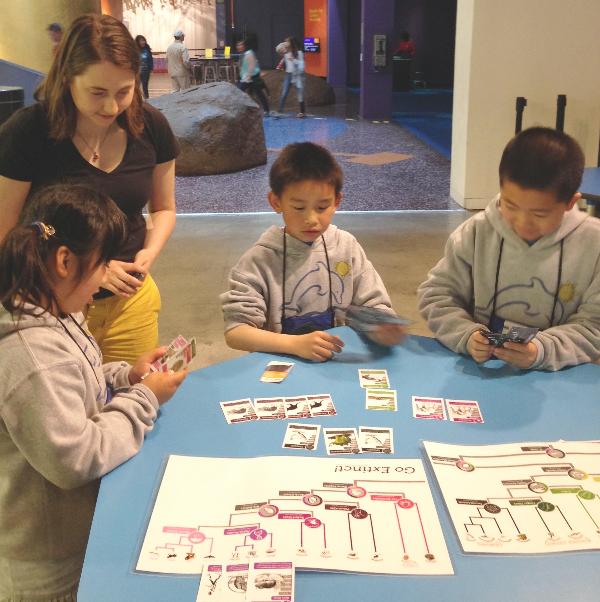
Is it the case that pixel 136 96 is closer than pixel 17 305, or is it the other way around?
pixel 17 305

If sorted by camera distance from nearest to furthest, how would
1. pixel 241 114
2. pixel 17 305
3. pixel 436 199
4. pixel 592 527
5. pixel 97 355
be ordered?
pixel 592 527, pixel 17 305, pixel 97 355, pixel 436 199, pixel 241 114

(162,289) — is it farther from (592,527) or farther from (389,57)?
(389,57)

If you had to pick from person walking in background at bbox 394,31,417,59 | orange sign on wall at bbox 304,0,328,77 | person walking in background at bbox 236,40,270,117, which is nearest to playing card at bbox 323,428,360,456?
person walking in background at bbox 236,40,270,117

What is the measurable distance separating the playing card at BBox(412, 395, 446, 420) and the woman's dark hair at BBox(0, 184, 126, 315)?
0.69 metres

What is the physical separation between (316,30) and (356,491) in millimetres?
20244

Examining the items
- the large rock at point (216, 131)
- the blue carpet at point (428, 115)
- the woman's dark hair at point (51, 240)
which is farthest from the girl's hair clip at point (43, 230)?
the blue carpet at point (428, 115)

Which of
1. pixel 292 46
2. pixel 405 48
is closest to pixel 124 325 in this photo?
pixel 292 46

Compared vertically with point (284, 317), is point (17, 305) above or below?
above

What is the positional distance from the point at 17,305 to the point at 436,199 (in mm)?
5770

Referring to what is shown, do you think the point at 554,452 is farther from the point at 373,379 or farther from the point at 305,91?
the point at 305,91

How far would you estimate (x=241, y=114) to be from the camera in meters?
7.92

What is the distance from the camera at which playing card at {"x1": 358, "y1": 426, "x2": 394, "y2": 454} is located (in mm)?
1350

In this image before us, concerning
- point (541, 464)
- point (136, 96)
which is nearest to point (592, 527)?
point (541, 464)

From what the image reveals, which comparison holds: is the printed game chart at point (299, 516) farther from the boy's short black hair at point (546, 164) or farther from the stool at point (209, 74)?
the stool at point (209, 74)
